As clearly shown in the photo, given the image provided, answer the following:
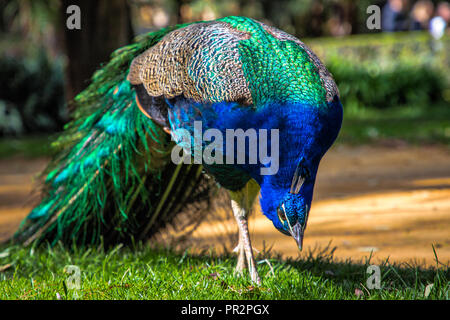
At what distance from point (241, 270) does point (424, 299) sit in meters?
1.07

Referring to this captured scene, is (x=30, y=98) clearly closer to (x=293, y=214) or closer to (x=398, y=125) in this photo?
(x=398, y=125)

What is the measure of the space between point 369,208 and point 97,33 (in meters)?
3.51

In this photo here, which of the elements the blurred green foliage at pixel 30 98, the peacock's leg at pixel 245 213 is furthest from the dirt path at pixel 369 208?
the blurred green foliage at pixel 30 98

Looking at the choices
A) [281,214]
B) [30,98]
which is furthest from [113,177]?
[30,98]

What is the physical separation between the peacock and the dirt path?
68cm

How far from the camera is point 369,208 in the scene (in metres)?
5.48

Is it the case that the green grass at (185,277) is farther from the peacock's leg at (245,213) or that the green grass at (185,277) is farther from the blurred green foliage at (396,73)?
the blurred green foliage at (396,73)

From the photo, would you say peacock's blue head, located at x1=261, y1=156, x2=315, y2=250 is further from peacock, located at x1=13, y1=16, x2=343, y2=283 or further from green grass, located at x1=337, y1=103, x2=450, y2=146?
green grass, located at x1=337, y1=103, x2=450, y2=146

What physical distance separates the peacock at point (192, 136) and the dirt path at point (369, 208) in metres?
0.68

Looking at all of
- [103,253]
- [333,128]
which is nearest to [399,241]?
[333,128]

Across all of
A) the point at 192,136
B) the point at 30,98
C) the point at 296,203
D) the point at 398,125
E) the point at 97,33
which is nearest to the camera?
the point at 296,203

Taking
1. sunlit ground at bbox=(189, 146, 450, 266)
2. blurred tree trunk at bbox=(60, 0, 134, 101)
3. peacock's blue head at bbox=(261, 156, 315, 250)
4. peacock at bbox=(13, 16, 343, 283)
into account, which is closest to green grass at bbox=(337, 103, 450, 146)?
sunlit ground at bbox=(189, 146, 450, 266)

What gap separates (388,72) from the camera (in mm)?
12484

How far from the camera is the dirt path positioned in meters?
4.38
